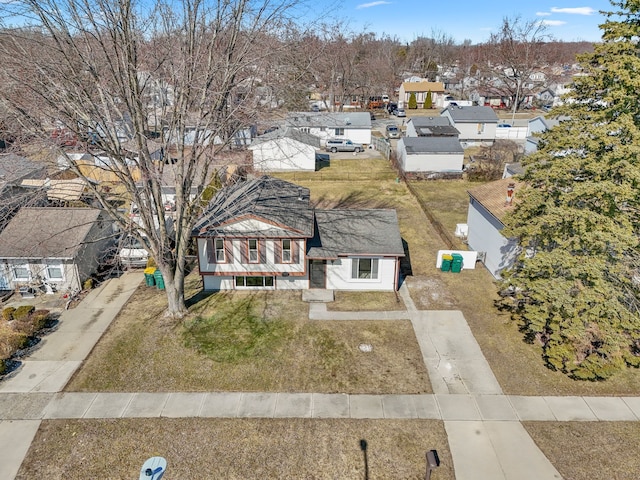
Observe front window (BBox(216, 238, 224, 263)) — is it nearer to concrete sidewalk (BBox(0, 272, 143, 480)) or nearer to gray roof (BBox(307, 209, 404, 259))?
gray roof (BBox(307, 209, 404, 259))

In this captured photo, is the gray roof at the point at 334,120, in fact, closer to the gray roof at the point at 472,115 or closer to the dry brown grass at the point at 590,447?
the gray roof at the point at 472,115

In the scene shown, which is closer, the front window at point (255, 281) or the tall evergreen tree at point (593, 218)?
the tall evergreen tree at point (593, 218)

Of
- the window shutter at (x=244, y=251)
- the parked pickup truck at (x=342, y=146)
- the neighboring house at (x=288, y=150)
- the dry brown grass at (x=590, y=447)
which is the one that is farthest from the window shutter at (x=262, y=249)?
the parked pickup truck at (x=342, y=146)

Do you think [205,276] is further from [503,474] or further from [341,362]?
[503,474]

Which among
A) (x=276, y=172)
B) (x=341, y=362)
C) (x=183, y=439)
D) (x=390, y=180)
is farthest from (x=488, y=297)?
(x=276, y=172)

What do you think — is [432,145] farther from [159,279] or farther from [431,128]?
[159,279]

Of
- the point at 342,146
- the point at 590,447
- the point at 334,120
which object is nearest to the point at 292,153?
the point at 342,146

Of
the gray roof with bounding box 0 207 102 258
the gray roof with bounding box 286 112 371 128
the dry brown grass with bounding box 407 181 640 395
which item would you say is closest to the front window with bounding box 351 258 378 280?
the dry brown grass with bounding box 407 181 640 395
